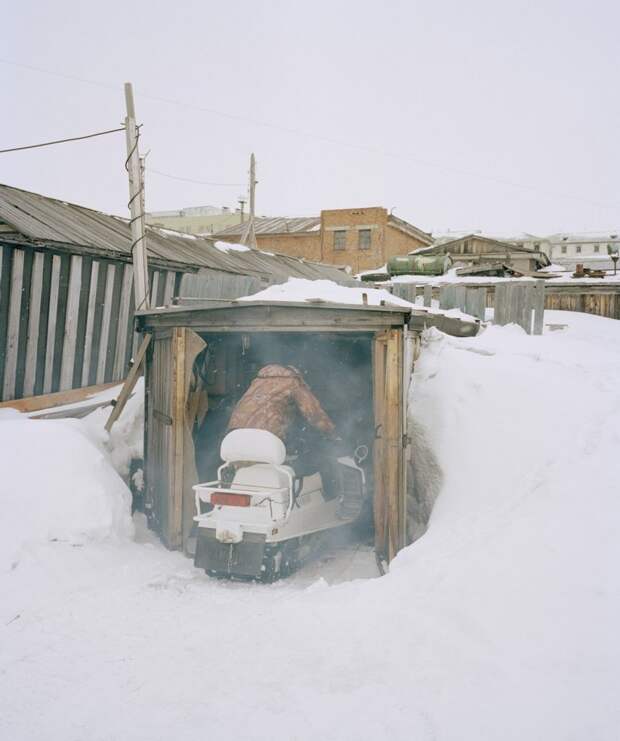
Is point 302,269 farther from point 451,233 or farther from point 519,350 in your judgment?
point 451,233

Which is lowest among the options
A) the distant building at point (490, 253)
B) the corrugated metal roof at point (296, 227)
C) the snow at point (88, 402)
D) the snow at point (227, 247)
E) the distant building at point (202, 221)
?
the snow at point (88, 402)

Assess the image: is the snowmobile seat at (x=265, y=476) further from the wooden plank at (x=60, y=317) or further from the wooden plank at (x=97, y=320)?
the wooden plank at (x=97, y=320)

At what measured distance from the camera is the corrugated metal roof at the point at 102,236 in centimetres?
880

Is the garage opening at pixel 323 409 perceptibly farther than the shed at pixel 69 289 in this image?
No

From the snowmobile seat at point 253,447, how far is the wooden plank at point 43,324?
180 inches

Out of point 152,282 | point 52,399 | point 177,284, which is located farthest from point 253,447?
point 177,284

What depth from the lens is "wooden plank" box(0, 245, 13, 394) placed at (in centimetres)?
816

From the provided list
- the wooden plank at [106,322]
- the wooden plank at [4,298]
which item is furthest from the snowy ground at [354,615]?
the wooden plank at [106,322]

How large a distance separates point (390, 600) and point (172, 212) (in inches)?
2622

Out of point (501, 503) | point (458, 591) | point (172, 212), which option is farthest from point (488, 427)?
point (172, 212)

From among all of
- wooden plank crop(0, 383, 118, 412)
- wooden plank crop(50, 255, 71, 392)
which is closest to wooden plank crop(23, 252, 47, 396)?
wooden plank crop(0, 383, 118, 412)

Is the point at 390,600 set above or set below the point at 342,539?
above

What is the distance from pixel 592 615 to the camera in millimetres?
3527

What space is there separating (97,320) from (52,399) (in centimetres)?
155
